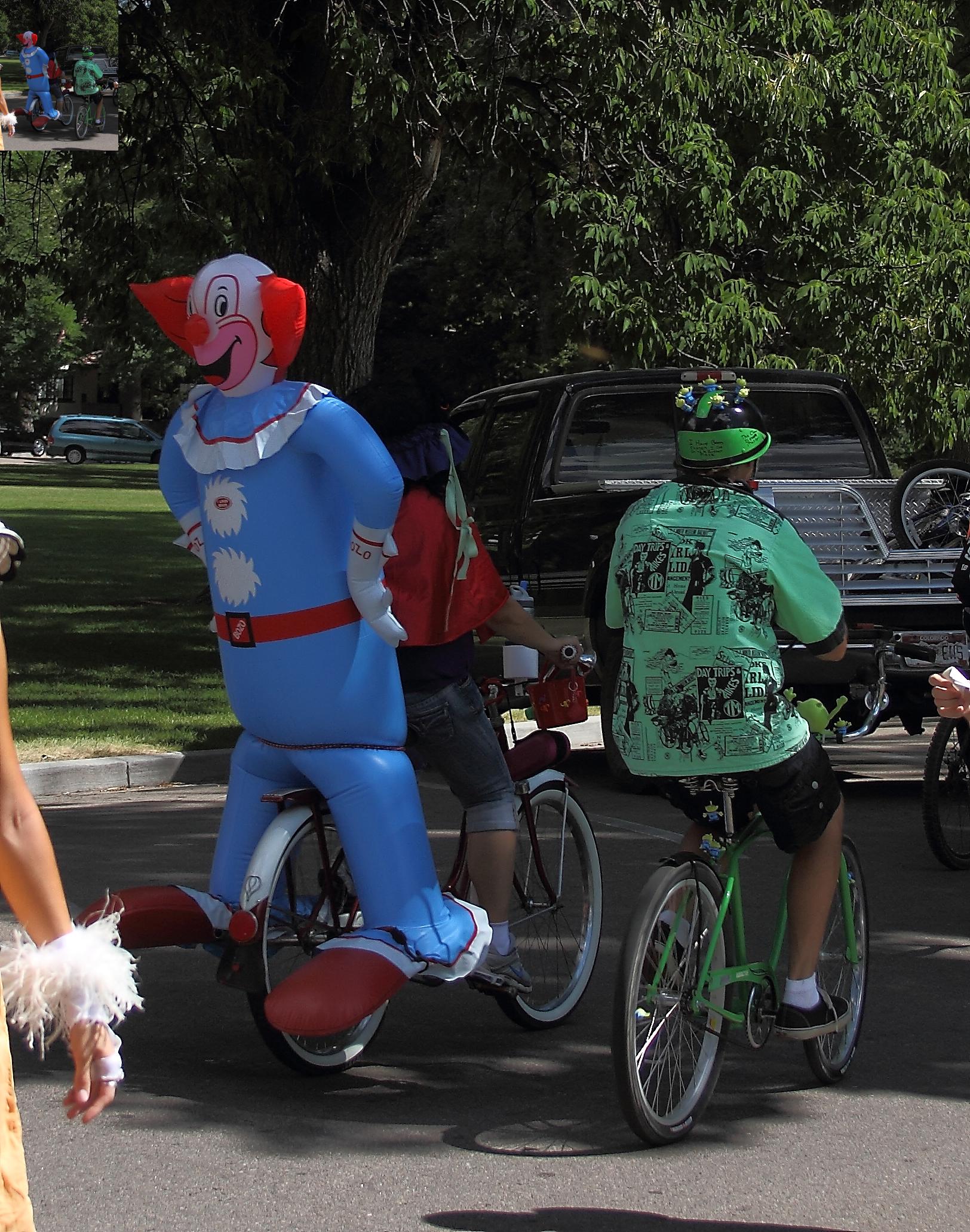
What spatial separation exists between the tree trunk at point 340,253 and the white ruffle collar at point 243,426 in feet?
33.1

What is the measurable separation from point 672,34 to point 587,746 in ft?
19.7

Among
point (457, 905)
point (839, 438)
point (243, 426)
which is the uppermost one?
point (243, 426)

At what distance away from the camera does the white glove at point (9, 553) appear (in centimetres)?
228

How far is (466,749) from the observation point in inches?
190

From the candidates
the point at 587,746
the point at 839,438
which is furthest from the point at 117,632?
the point at 839,438

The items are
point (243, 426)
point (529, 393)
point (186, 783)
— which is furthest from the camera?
point (529, 393)

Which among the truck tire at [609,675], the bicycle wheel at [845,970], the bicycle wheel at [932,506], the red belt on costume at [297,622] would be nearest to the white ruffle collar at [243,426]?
the red belt on costume at [297,622]

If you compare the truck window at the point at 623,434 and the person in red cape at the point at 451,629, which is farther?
the truck window at the point at 623,434

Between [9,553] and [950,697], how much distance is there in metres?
2.28

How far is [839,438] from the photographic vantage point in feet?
36.7

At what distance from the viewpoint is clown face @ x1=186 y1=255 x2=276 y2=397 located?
4691 millimetres

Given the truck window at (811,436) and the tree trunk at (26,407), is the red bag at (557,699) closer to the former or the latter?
the truck window at (811,436)

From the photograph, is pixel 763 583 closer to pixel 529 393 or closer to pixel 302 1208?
pixel 302 1208

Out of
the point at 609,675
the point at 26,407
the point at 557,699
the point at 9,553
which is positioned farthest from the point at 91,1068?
the point at 26,407
